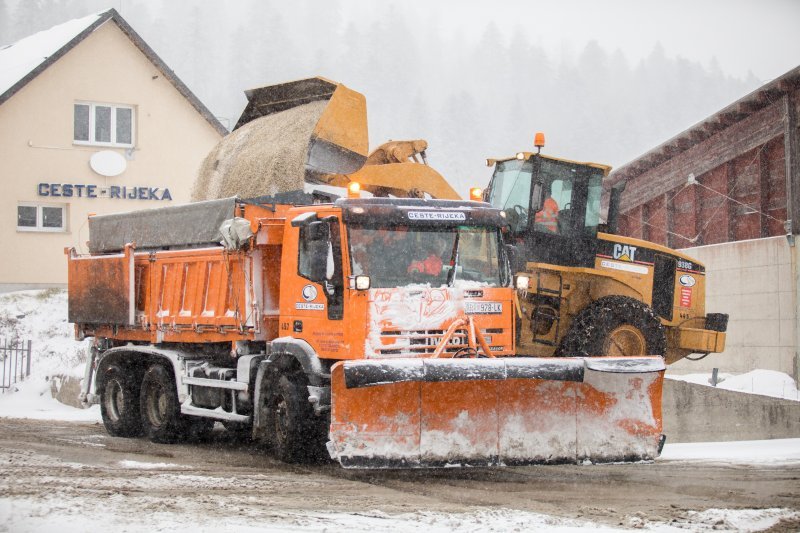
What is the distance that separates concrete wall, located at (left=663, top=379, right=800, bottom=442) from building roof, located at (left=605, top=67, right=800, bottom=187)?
6.76 m

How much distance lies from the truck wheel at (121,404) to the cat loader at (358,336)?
55 centimetres

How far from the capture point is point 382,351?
9516 millimetres

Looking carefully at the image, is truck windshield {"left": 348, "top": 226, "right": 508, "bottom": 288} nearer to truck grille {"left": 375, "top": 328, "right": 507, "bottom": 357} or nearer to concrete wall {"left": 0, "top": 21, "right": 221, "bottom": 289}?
truck grille {"left": 375, "top": 328, "right": 507, "bottom": 357}

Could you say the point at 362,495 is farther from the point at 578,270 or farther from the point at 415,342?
the point at 578,270

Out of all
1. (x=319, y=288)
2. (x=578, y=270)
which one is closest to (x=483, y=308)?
(x=319, y=288)

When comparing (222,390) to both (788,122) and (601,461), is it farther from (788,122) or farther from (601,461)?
(788,122)

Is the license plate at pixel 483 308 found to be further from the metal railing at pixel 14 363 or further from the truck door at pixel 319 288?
the metal railing at pixel 14 363

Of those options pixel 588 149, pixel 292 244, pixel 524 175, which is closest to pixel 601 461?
pixel 292 244

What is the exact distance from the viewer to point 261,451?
39.4ft

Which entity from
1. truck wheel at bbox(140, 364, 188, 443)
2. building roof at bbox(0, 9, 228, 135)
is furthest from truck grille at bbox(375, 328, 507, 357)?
building roof at bbox(0, 9, 228, 135)

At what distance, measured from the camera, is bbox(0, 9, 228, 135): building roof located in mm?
26000

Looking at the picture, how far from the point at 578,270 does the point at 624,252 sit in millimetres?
742

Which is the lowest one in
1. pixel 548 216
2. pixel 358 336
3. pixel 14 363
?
pixel 14 363

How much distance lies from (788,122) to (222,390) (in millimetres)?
12039
